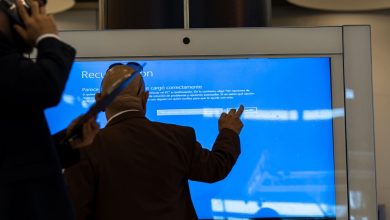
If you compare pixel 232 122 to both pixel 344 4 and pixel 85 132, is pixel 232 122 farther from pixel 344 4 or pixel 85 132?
pixel 344 4

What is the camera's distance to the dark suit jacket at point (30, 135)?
1.51 metres

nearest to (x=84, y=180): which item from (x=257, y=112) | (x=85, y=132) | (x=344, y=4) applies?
(x=85, y=132)

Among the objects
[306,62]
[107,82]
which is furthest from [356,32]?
[107,82]

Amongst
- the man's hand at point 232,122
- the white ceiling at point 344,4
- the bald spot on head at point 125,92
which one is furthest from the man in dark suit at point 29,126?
the white ceiling at point 344,4

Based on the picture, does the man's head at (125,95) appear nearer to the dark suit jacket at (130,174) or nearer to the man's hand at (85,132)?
the dark suit jacket at (130,174)

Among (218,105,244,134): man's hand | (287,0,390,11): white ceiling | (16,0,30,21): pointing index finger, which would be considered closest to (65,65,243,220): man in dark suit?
(218,105,244,134): man's hand

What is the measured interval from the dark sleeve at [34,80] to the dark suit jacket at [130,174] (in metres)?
0.86

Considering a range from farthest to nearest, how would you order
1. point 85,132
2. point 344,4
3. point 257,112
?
point 344,4 < point 257,112 < point 85,132

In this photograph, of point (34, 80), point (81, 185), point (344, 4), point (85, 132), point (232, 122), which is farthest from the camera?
point (344, 4)

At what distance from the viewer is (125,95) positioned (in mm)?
2533

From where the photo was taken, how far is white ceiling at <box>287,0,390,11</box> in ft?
22.9

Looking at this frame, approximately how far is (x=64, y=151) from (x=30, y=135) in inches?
14.8

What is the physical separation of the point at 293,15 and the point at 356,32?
15.6ft

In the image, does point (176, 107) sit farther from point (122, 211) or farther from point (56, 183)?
point (56, 183)
